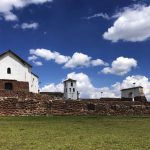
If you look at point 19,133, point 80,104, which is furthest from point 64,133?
point 80,104

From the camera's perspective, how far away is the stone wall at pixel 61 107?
34375mm

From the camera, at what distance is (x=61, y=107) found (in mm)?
36906

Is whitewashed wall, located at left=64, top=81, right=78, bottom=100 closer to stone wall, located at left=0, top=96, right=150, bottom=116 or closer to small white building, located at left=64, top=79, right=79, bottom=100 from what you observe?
small white building, located at left=64, top=79, right=79, bottom=100

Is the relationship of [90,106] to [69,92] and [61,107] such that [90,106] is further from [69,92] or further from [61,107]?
[69,92]

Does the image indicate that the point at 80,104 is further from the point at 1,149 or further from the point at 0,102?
the point at 1,149

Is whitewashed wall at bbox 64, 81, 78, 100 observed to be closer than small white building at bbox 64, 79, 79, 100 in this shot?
Yes

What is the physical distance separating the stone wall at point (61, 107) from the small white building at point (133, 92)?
34766mm

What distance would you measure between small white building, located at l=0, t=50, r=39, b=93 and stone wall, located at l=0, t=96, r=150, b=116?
1754cm

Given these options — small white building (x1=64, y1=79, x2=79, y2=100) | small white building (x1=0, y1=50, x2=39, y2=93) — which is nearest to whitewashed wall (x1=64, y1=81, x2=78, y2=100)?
small white building (x1=64, y1=79, x2=79, y2=100)

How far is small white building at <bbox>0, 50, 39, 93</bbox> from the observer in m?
55.4

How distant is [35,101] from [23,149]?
21.1 m

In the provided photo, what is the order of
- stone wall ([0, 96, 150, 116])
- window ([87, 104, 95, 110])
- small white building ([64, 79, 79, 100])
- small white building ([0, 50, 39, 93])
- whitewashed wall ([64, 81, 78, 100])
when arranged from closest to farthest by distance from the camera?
stone wall ([0, 96, 150, 116]), window ([87, 104, 95, 110]), small white building ([0, 50, 39, 93]), whitewashed wall ([64, 81, 78, 100]), small white building ([64, 79, 79, 100])

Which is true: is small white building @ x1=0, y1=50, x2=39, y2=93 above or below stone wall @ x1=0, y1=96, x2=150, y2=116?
above

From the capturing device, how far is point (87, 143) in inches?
648
